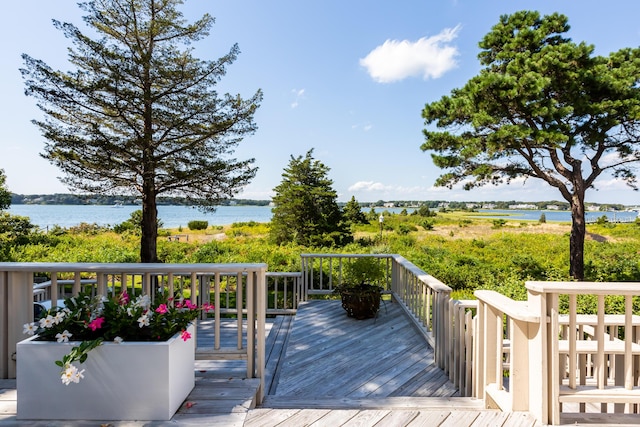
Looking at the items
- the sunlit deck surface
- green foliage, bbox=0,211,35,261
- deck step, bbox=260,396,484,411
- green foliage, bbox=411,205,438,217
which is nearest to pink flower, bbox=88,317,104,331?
the sunlit deck surface

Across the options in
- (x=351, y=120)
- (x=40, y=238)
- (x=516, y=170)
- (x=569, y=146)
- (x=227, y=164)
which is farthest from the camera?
(x=40, y=238)

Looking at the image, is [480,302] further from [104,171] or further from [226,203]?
[104,171]

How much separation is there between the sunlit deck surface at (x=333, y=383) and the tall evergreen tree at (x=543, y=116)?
5.67m

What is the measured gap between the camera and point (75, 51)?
20.0 feet

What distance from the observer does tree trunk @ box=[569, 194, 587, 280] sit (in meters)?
8.53

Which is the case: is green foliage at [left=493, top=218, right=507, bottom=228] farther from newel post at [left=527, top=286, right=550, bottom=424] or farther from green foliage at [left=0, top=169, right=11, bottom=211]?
green foliage at [left=0, top=169, right=11, bottom=211]

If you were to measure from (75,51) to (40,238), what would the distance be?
1127 centimetres

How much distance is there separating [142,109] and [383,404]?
22.1 ft

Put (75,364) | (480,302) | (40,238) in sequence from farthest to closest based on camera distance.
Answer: (40,238) < (480,302) < (75,364)

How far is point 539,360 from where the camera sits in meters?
1.60

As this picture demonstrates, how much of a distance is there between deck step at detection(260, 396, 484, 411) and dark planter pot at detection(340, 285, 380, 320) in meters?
2.17

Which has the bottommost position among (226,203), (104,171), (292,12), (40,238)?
(40,238)

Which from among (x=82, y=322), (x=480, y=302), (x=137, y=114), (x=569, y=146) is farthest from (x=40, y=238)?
(x=569, y=146)

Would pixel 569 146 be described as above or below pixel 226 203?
above
